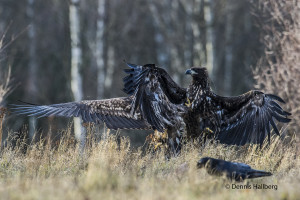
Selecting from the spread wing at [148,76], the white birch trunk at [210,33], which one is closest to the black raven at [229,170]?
the spread wing at [148,76]

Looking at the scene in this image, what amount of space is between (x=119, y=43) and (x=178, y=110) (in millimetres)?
21980

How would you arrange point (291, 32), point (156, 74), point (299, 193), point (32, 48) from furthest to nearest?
point (32, 48) → point (291, 32) → point (156, 74) → point (299, 193)

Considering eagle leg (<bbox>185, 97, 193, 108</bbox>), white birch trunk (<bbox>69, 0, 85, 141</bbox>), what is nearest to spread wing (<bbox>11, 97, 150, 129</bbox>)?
eagle leg (<bbox>185, 97, 193, 108</bbox>)

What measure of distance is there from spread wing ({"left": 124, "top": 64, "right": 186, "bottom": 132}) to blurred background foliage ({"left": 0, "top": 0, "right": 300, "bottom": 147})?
8.61m

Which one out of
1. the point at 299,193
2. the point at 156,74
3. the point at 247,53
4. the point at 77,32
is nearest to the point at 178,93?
the point at 156,74

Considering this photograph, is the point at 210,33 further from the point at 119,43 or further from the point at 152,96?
the point at 119,43

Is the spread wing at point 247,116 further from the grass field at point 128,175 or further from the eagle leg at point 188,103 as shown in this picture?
the eagle leg at point 188,103

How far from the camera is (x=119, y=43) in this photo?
98.4 ft

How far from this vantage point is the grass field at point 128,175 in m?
5.10

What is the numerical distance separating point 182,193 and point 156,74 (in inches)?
133

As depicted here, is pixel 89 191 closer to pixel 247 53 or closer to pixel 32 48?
pixel 32 48

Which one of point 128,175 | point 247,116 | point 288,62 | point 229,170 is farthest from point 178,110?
point 288,62

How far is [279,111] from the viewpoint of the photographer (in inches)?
326

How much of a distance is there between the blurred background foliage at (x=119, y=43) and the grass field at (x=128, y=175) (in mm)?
9117
